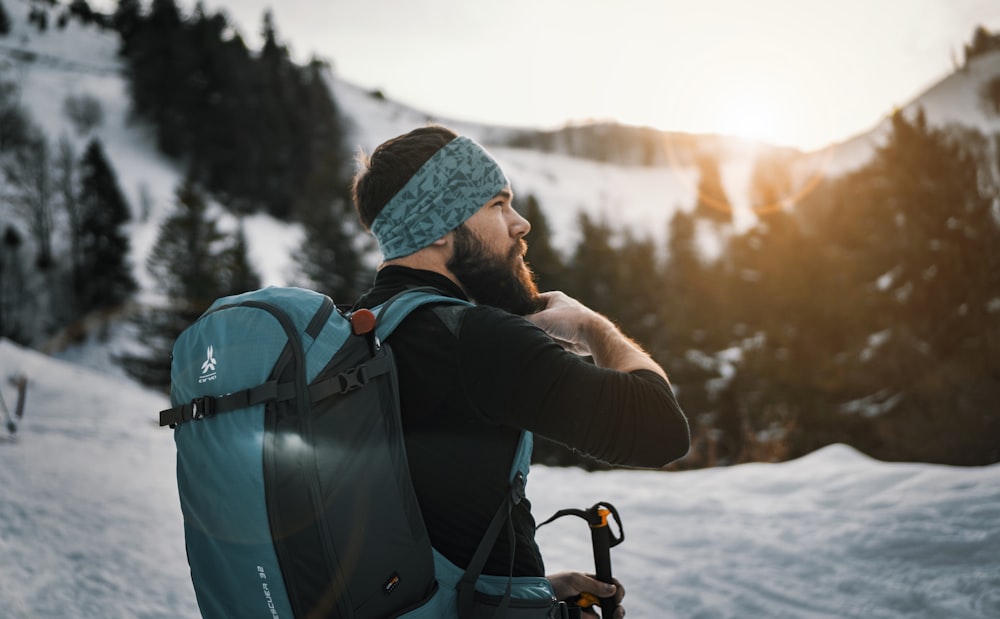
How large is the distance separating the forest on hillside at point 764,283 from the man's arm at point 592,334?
6.99 metres

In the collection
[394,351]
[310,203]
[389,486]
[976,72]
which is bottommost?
[389,486]

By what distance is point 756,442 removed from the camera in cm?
842

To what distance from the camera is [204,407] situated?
1.27 meters

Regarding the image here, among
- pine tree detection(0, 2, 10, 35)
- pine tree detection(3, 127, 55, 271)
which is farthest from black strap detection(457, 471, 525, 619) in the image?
pine tree detection(0, 2, 10, 35)

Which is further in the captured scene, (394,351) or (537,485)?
(537,485)

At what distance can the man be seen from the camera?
1295mm

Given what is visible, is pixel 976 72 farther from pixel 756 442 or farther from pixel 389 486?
pixel 389 486

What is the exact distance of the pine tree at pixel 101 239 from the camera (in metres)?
36.4

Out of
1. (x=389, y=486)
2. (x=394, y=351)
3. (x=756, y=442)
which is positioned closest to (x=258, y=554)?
(x=389, y=486)

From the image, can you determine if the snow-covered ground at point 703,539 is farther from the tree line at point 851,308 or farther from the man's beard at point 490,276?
the tree line at point 851,308

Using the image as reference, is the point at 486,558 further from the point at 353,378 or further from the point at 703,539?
the point at 703,539

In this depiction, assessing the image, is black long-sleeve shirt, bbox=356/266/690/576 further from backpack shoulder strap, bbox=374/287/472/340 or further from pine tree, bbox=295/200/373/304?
pine tree, bbox=295/200/373/304

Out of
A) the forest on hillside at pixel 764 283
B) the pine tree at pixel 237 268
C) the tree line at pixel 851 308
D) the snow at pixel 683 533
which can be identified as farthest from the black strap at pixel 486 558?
the pine tree at pixel 237 268

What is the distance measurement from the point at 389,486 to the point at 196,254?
2739 cm
